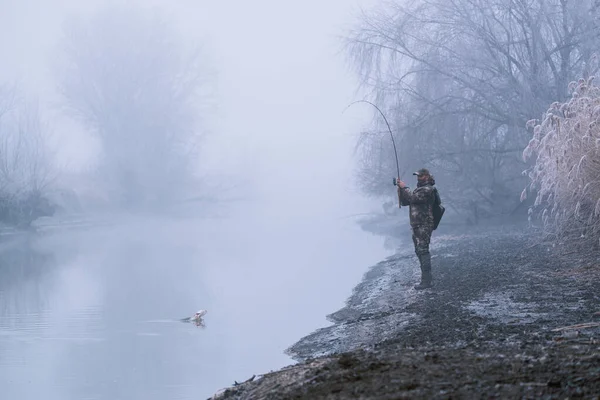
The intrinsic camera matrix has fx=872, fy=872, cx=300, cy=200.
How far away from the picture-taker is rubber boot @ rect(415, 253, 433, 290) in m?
13.3

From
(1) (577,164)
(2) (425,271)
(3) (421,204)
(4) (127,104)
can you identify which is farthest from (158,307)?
(4) (127,104)

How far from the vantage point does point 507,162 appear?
28031mm

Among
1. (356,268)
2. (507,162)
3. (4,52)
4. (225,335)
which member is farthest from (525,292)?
(4,52)

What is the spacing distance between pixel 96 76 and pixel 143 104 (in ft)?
11.3

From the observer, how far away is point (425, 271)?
13508 millimetres

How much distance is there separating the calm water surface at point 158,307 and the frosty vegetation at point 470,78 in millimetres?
3766

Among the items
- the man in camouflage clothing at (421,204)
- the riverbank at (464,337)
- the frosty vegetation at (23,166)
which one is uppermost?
the frosty vegetation at (23,166)

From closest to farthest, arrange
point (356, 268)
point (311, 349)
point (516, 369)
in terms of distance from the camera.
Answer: point (516, 369), point (311, 349), point (356, 268)

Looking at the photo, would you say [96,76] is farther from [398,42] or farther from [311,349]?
[311,349]

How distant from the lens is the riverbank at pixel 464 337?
550cm

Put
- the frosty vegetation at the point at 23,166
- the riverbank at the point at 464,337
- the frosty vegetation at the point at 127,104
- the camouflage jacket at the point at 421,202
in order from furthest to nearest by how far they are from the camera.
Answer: the frosty vegetation at the point at 127,104, the frosty vegetation at the point at 23,166, the camouflage jacket at the point at 421,202, the riverbank at the point at 464,337

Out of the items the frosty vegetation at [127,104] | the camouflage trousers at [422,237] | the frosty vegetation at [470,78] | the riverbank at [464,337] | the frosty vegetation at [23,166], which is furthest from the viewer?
the frosty vegetation at [127,104]

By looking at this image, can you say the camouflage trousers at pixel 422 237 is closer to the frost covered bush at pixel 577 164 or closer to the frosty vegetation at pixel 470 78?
the frost covered bush at pixel 577 164

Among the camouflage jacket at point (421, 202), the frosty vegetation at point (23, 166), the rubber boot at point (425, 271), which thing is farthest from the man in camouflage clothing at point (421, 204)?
the frosty vegetation at point (23, 166)
